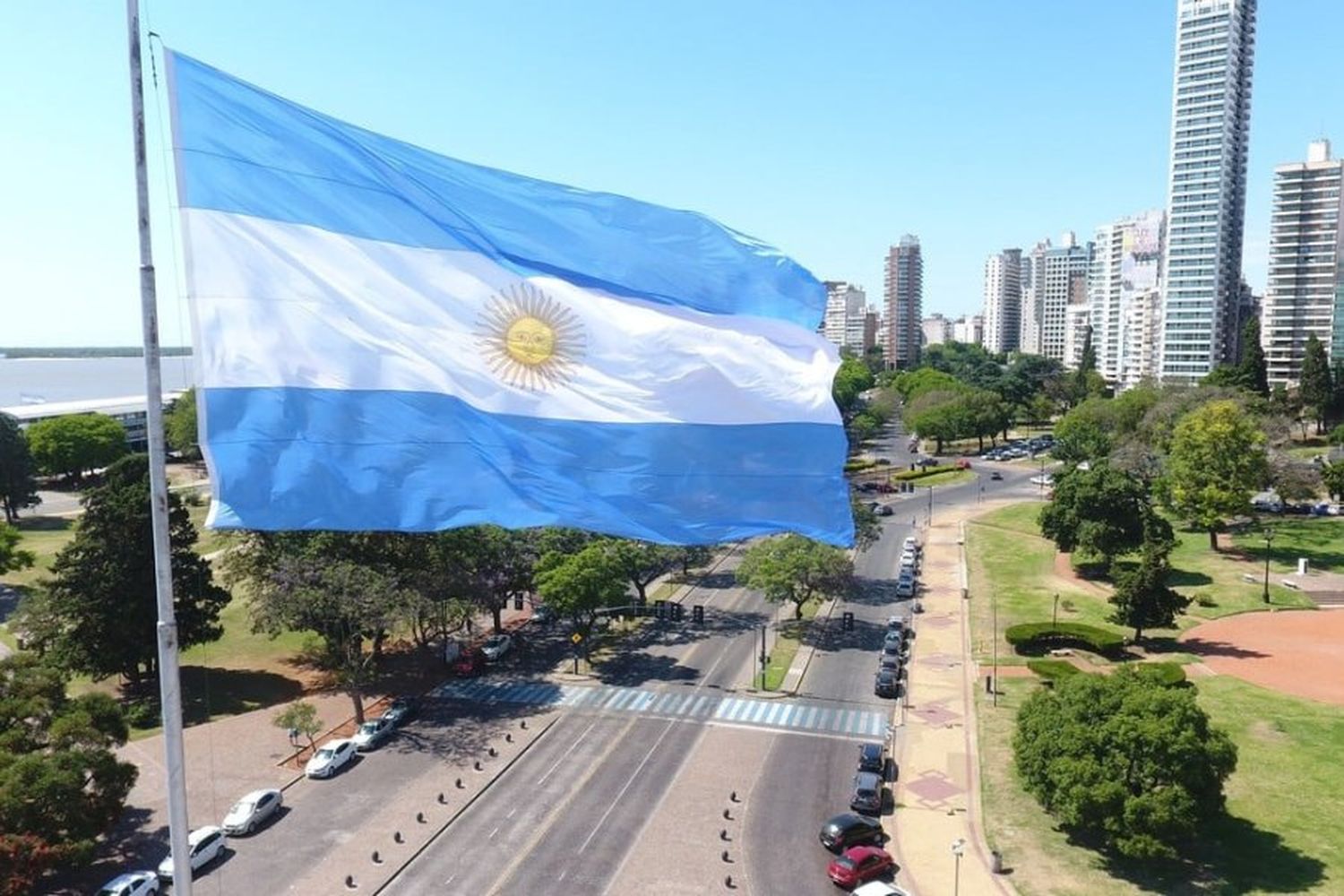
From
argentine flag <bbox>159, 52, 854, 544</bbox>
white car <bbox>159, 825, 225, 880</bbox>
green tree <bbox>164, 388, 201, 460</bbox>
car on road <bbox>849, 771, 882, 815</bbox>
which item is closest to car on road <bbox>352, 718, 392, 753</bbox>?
white car <bbox>159, 825, 225, 880</bbox>

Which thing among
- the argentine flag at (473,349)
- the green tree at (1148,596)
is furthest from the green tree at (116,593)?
the green tree at (1148,596)

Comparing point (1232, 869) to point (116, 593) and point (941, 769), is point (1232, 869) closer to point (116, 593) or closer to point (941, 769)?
point (941, 769)

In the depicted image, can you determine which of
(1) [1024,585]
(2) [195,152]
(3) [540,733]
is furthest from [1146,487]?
(2) [195,152]

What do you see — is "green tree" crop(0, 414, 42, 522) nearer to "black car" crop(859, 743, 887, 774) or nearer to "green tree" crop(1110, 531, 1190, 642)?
"black car" crop(859, 743, 887, 774)

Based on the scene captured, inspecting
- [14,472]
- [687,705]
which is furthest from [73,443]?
[687,705]

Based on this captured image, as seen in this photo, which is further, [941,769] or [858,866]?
[941,769]

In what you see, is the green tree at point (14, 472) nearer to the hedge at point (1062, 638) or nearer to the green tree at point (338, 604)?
the green tree at point (338, 604)
